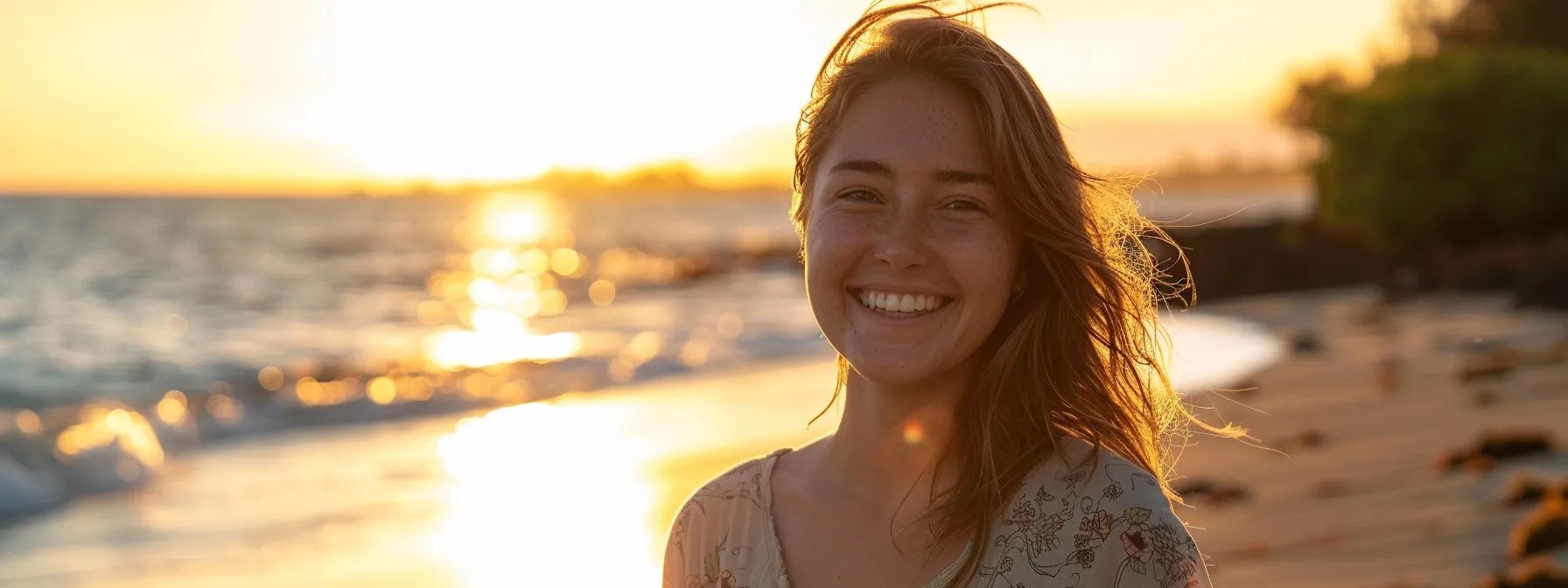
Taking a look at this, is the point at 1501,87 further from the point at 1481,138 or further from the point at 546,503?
the point at 546,503

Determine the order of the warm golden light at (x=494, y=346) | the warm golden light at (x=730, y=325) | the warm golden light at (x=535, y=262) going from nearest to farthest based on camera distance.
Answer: the warm golden light at (x=494, y=346), the warm golden light at (x=730, y=325), the warm golden light at (x=535, y=262)

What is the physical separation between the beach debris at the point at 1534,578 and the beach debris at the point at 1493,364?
6.19 metres

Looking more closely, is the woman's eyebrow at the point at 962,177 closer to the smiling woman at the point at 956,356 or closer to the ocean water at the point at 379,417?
the smiling woman at the point at 956,356

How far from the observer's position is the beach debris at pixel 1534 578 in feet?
18.3

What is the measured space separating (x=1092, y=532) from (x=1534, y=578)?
437cm

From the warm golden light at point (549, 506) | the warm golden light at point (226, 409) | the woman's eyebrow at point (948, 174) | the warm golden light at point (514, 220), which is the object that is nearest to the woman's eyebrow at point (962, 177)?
the woman's eyebrow at point (948, 174)

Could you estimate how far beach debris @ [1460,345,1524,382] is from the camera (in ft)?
37.8

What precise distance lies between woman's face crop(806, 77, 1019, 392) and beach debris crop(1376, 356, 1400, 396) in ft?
33.7

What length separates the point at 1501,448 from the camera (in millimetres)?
8234

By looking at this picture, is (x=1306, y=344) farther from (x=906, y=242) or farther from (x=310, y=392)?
(x=906, y=242)

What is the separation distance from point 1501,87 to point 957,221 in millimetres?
27555

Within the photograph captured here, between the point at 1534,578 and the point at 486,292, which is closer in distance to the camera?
the point at 1534,578

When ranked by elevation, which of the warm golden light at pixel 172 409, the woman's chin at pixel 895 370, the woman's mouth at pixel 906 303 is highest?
the woman's mouth at pixel 906 303

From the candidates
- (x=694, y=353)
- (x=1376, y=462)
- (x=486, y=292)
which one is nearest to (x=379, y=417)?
(x=694, y=353)
